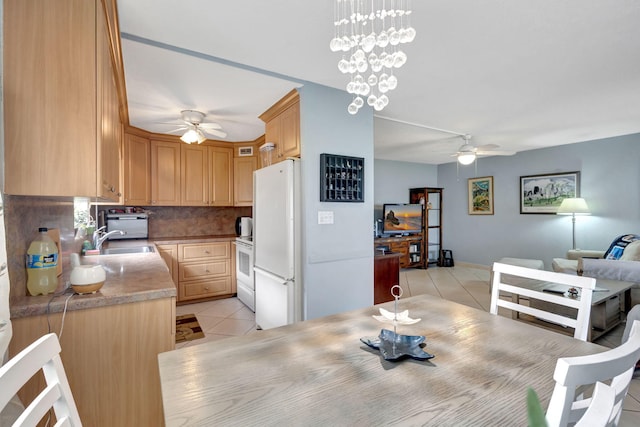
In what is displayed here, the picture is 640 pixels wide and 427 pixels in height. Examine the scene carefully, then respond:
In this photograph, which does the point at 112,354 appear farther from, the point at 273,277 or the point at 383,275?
the point at 383,275

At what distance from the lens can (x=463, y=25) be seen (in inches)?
68.6

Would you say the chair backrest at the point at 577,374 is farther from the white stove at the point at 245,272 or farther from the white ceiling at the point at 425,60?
the white stove at the point at 245,272

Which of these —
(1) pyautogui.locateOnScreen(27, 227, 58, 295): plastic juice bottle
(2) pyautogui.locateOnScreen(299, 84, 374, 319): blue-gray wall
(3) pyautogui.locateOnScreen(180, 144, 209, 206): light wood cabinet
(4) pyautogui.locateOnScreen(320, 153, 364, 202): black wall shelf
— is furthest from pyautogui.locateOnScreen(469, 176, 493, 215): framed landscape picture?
(1) pyautogui.locateOnScreen(27, 227, 58, 295): plastic juice bottle

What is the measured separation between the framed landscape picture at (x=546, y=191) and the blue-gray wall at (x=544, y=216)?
3.6 inches

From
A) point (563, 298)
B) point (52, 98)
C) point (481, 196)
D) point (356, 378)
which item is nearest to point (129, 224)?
point (52, 98)

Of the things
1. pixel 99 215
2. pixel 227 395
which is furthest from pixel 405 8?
pixel 99 215

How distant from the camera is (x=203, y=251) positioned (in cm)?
403

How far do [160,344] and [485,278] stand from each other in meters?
5.44

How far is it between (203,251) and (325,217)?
7.33 feet

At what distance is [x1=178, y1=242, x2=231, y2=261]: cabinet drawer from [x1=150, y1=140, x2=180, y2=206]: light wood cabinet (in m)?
0.64

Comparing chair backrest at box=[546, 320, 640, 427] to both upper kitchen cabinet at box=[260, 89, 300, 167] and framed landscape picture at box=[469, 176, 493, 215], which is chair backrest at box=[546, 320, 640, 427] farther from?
framed landscape picture at box=[469, 176, 493, 215]

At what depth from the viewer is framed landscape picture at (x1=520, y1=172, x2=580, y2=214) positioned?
497cm

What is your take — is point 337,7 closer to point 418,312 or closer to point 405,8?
point 405,8

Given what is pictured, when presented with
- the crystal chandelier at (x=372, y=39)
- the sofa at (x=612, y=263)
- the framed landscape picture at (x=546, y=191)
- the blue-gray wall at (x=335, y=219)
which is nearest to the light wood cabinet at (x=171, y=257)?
the blue-gray wall at (x=335, y=219)
